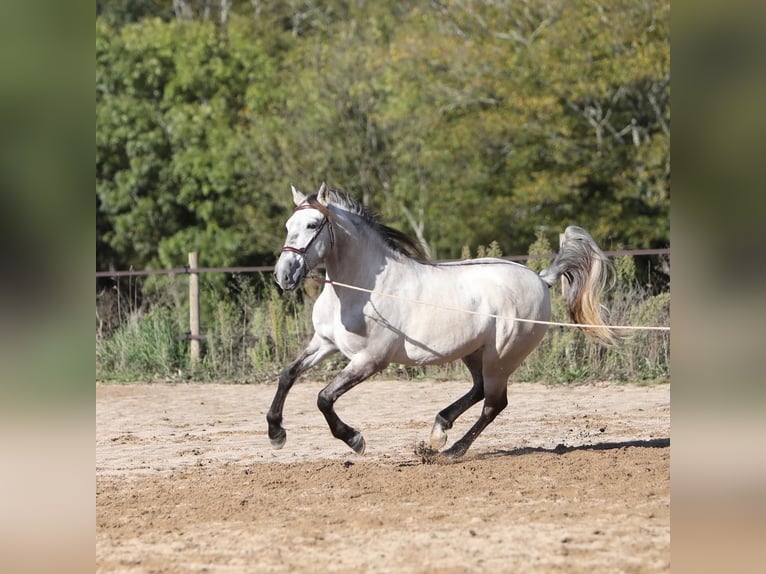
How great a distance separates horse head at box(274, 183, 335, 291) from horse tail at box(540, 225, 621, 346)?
6.38ft

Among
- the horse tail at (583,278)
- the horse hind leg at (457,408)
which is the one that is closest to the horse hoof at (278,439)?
the horse hind leg at (457,408)

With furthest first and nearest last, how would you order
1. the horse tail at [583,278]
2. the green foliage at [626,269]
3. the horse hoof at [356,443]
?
the green foliage at [626,269], the horse tail at [583,278], the horse hoof at [356,443]

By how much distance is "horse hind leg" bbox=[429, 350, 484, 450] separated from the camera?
25.1ft

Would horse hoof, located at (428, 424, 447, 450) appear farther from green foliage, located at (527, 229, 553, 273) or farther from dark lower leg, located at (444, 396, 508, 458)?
green foliage, located at (527, 229, 553, 273)

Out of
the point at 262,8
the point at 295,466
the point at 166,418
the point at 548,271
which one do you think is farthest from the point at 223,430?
the point at 262,8

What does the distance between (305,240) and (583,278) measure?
2503 millimetres

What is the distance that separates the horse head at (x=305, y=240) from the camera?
6863 millimetres

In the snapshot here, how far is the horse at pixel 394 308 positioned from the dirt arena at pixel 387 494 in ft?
1.72

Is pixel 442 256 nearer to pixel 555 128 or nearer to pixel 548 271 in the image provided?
pixel 555 128

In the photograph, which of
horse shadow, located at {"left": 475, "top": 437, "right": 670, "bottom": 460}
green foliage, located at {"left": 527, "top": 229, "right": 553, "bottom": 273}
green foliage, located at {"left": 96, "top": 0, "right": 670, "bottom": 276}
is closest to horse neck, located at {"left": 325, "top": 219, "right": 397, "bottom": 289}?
horse shadow, located at {"left": 475, "top": 437, "right": 670, "bottom": 460}

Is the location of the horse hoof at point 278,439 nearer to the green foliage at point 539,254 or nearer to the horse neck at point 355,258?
the horse neck at point 355,258

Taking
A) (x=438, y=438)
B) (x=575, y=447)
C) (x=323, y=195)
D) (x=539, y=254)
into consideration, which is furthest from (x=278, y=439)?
(x=539, y=254)
